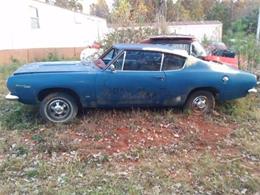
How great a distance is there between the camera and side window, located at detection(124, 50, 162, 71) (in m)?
6.25

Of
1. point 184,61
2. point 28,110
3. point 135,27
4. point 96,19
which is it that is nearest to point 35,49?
point 96,19

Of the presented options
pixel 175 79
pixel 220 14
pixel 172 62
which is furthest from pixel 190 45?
pixel 220 14

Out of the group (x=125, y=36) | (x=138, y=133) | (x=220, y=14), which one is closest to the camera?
(x=138, y=133)

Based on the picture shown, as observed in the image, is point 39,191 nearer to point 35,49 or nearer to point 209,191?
point 209,191

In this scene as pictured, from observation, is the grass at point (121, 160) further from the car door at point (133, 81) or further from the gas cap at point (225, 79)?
the gas cap at point (225, 79)

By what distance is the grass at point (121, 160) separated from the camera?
4.18 meters

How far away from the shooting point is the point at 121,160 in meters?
4.87

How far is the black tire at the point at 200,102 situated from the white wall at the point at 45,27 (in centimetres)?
1027

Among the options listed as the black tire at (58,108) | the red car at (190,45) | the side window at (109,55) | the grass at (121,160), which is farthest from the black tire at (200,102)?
the red car at (190,45)

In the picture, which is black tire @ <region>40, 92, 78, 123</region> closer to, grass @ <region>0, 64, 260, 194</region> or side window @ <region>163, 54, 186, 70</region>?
grass @ <region>0, 64, 260, 194</region>

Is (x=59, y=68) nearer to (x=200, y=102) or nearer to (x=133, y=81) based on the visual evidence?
(x=133, y=81)

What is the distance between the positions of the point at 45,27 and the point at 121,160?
1330cm

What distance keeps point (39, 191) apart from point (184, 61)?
373 centimetres

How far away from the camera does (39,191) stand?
4000 millimetres
